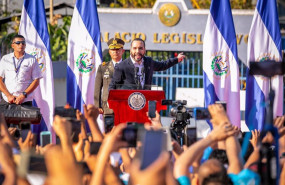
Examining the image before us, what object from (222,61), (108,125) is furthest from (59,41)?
(108,125)

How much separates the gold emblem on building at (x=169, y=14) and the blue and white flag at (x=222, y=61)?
11.0ft

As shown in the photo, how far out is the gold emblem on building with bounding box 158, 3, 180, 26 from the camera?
12.9 m

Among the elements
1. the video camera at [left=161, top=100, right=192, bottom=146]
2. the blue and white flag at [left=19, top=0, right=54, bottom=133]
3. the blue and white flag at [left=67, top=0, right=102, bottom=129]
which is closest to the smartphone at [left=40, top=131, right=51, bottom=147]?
the video camera at [left=161, top=100, right=192, bottom=146]

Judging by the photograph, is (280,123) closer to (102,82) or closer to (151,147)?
(151,147)

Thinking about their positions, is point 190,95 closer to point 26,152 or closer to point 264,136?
point 264,136

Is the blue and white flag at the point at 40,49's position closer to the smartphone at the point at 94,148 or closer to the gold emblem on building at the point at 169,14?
the gold emblem on building at the point at 169,14

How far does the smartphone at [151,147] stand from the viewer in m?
2.67

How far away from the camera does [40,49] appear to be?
9352 millimetres

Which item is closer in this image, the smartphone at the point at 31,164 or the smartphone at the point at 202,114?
the smartphone at the point at 31,164

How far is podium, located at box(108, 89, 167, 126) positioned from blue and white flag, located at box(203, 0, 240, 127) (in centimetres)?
263

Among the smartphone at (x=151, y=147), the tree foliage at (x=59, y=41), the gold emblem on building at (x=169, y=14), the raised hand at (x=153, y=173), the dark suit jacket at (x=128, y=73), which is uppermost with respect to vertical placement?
the gold emblem on building at (x=169, y=14)

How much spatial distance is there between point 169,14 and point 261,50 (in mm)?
3790

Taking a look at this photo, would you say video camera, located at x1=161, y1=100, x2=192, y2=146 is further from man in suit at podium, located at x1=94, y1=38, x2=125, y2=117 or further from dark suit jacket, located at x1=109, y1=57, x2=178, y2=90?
man in suit at podium, located at x1=94, y1=38, x2=125, y2=117

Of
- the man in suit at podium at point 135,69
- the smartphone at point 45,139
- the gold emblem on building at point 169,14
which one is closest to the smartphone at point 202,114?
the smartphone at point 45,139
